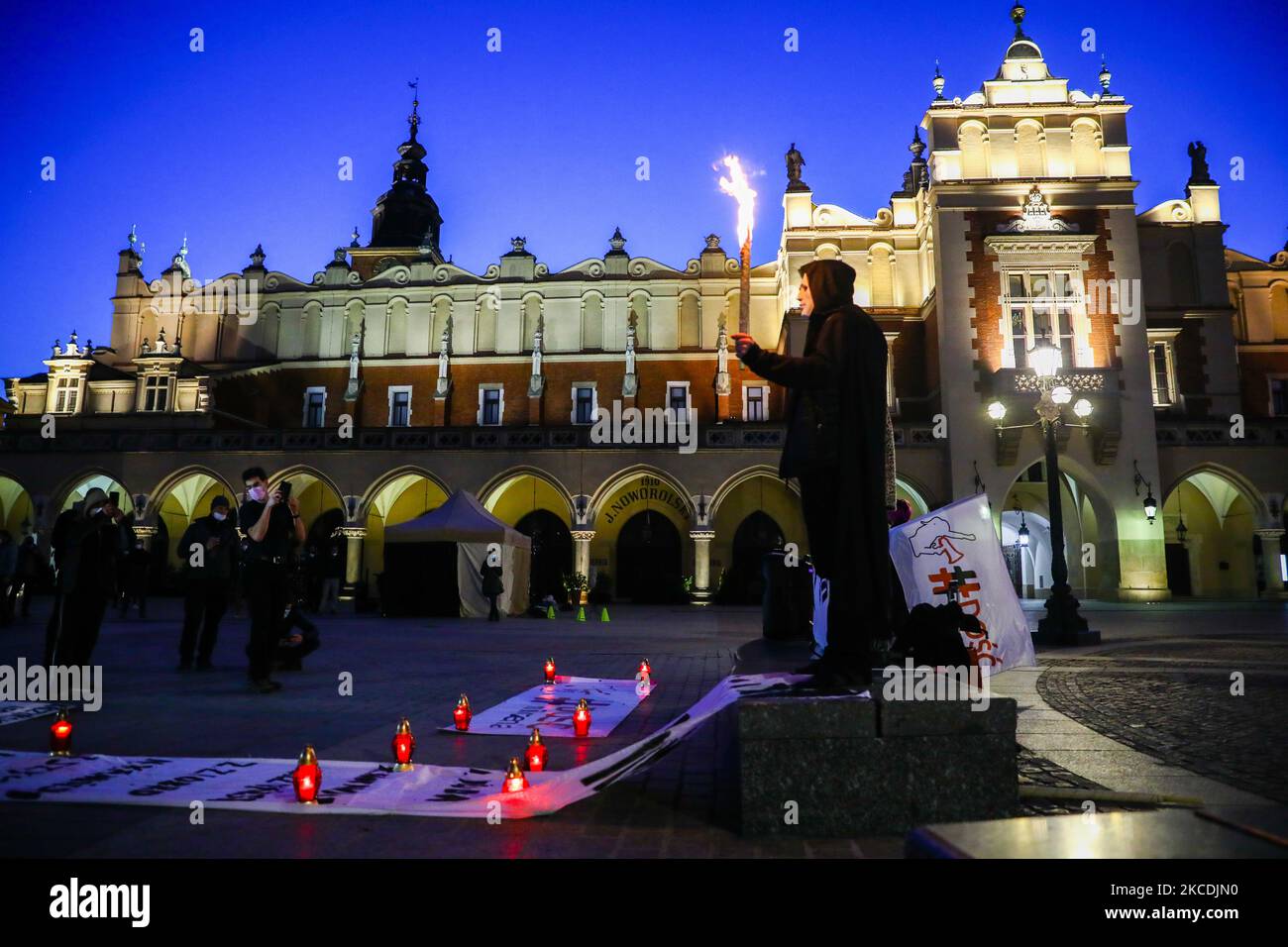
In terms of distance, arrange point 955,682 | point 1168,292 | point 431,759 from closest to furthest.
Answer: point 955,682 → point 431,759 → point 1168,292

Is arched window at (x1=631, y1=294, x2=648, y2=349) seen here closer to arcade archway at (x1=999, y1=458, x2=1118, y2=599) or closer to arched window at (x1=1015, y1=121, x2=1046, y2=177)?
arched window at (x1=1015, y1=121, x2=1046, y2=177)

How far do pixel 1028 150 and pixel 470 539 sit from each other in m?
22.3

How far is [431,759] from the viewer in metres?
4.38

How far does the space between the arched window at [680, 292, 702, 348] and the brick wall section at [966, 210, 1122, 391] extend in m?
10.4

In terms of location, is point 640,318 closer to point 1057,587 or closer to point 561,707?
point 1057,587

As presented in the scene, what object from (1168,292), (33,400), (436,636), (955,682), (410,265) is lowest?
(436,636)

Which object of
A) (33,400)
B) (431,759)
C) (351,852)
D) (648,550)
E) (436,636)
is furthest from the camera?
(33,400)

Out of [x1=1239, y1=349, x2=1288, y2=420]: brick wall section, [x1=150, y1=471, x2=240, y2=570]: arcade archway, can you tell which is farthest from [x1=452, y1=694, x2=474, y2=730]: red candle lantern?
[x1=1239, y1=349, x2=1288, y2=420]: brick wall section

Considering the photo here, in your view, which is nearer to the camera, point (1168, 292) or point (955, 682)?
point (955, 682)

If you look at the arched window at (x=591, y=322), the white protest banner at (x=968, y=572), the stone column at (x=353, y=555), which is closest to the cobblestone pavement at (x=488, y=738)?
the white protest banner at (x=968, y=572)
